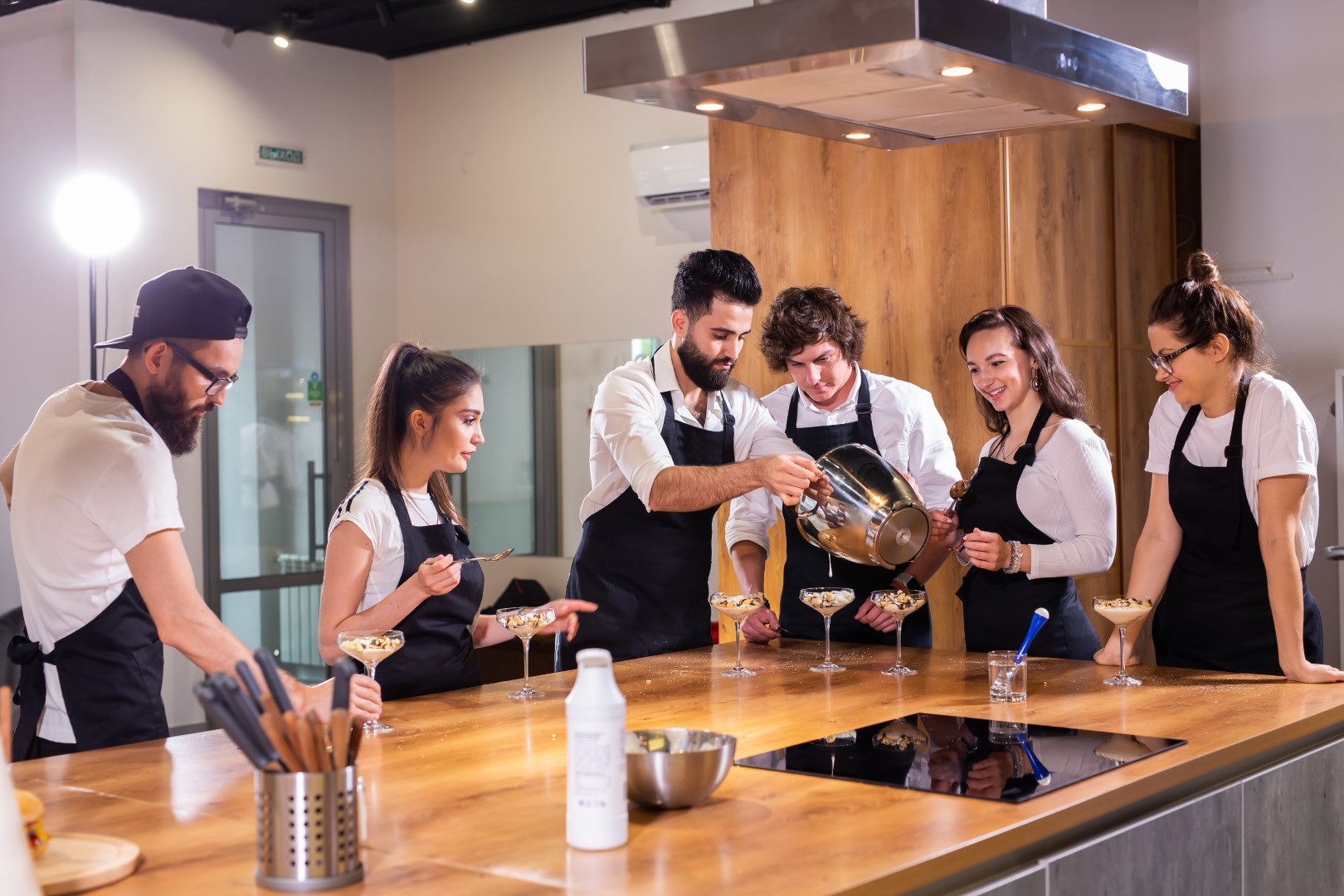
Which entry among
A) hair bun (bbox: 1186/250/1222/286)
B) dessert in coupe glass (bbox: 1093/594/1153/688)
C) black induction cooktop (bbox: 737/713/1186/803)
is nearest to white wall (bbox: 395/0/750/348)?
hair bun (bbox: 1186/250/1222/286)

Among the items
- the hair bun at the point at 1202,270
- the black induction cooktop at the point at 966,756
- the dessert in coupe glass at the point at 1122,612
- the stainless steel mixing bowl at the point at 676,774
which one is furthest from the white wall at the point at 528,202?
the stainless steel mixing bowl at the point at 676,774

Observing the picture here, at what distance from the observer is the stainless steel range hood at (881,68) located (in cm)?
222

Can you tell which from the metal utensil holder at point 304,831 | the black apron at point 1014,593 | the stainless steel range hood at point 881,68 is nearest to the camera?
the metal utensil holder at point 304,831

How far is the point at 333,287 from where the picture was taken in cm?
695

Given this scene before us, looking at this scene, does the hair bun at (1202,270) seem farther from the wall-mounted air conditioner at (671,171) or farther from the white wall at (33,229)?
the white wall at (33,229)

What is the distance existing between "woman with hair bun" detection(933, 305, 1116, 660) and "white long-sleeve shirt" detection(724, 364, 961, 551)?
28 cm

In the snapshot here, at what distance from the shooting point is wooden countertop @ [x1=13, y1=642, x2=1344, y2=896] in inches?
63.6

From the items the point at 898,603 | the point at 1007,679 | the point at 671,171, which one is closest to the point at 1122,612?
the point at 1007,679

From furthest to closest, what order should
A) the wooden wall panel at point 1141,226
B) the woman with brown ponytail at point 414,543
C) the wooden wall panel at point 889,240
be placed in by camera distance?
the wooden wall panel at point 1141,226, the wooden wall panel at point 889,240, the woman with brown ponytail at point 414,543

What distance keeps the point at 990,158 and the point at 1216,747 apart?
2564 millimetres

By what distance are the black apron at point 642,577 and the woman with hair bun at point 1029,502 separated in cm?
63

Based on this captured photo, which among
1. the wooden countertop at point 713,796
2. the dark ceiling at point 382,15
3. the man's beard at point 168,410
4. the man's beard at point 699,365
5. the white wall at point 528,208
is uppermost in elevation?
the dark ceiling at point 382,15

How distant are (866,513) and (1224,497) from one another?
806 millimetres

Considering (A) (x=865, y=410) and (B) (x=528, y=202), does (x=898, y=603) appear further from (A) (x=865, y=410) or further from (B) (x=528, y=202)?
(B) (x=528, y=202)
